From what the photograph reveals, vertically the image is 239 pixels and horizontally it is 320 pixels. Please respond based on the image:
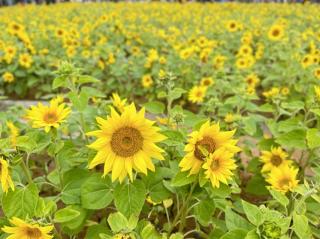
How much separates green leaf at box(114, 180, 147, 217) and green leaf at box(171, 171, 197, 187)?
0.48 feet

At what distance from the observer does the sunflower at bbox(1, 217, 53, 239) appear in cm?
155

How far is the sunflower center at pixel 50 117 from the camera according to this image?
2.02m

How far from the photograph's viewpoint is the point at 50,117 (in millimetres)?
2045

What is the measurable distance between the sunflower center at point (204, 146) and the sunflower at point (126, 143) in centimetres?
14

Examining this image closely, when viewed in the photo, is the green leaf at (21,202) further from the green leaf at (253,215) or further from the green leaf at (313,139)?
the green leaf at (313,139)

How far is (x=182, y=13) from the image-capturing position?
38.4 ft

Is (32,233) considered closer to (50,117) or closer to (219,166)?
(50,117)

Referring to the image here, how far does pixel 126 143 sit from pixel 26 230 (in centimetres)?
47

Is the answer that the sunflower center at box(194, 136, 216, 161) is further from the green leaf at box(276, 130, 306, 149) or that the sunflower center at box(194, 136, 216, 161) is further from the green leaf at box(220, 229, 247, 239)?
the green leaf at box(276, 130, 306, 149)

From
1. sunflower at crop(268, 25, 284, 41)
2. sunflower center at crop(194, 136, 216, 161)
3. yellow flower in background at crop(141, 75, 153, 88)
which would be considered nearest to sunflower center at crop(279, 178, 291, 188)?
sunflower center at crop(194, 136, 216, 161)

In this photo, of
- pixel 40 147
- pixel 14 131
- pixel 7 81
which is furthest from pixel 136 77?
pixel 40 147

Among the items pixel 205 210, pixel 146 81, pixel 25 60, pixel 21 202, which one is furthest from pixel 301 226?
pixel 25 60

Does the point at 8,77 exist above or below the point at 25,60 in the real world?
below

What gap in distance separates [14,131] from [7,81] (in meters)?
3.43
